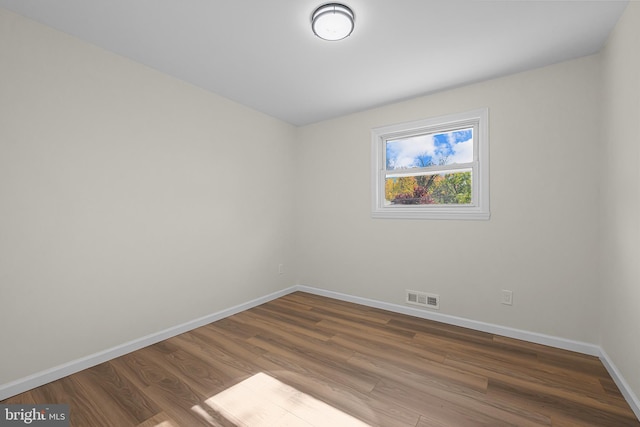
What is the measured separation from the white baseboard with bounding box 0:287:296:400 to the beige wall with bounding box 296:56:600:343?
1888 millimetres

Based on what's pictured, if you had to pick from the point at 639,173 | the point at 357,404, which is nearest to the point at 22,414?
the point at 357,404

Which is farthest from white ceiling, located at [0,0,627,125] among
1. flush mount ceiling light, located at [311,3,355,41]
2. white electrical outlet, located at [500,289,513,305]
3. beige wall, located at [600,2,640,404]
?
white electrical outlet, located at [500,289,513,305]

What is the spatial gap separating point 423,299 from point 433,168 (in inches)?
58.3

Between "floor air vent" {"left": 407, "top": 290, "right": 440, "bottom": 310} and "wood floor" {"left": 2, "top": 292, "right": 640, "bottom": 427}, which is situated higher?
"floor air vent" {"left": 407, "top": 290, "right": 440, "bottom": 310}

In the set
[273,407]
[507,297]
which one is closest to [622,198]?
[507,297]

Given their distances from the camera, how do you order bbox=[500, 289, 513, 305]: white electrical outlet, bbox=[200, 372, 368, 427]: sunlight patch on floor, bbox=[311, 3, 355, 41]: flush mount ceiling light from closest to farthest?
bbox=[200, 372, 368, 427]: sunlight patch on floor
bbox=[311, 3, 355, 41]: flush mount ceiling light
bbox=[500, 289, 513, 305]: white electrical outlet

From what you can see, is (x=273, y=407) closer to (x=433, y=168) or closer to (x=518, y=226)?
(x=518, y=226)

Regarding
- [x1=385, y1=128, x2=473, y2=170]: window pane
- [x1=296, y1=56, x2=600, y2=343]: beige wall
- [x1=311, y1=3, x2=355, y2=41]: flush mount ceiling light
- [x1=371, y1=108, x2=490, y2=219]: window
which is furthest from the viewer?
[x1=385, y1=128, x2=473, y2=170]: window pane

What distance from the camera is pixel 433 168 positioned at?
304cm

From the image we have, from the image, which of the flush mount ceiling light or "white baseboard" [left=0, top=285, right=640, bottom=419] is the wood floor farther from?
the flush mount ceiling light

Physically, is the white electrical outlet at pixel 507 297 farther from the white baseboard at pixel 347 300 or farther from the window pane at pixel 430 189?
the window pane at pixel 430 189

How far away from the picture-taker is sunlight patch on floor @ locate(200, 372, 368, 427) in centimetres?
153

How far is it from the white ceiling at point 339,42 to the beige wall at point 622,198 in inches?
10.4

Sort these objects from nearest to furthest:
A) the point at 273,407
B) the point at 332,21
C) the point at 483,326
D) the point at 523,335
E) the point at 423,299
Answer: the point at 273,407 → the point at 332,21 → the point at 523,335 → the point at 483,326 → the point at 423,299
